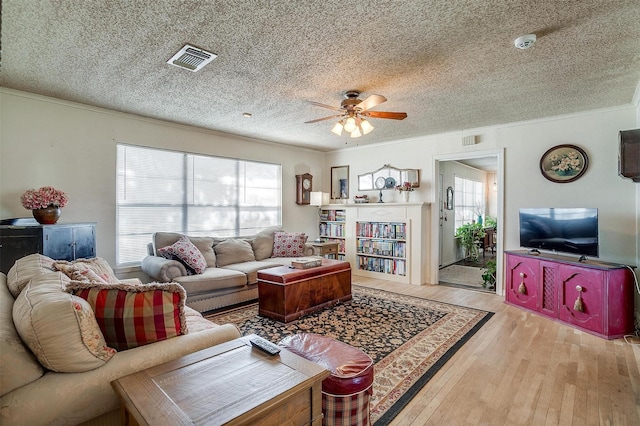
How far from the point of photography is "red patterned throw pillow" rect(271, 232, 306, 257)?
16.6 feet

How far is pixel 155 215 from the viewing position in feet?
14.3

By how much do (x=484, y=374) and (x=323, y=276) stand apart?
194 centimetres

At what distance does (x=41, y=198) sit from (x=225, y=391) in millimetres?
3067

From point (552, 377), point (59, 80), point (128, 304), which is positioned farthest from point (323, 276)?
point (59, 80)

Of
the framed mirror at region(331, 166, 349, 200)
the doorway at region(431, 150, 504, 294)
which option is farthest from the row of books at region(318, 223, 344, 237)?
the doorway at region(431, 150, 504, 294)

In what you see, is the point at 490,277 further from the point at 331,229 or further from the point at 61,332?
the point at 61,332

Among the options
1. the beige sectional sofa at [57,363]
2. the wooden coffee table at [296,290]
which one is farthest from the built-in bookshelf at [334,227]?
the beige sectional sofa at [57,363]

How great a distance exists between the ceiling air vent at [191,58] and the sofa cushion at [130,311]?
5.89 feet

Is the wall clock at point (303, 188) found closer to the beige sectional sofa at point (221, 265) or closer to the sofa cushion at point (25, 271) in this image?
the beige sectional sofa at point (221, 265)

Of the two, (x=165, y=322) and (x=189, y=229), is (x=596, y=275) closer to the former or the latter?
(x=165, y=322)

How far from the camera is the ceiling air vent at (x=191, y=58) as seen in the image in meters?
2.40

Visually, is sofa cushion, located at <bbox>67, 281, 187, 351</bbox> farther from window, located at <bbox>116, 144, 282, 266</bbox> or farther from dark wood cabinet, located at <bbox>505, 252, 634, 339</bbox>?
dark wood cabinet, located at <bbox>505, 252, 634, 339</bbox>

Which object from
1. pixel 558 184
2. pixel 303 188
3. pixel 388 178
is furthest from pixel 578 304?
pixel 303 188

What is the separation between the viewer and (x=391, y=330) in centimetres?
320
